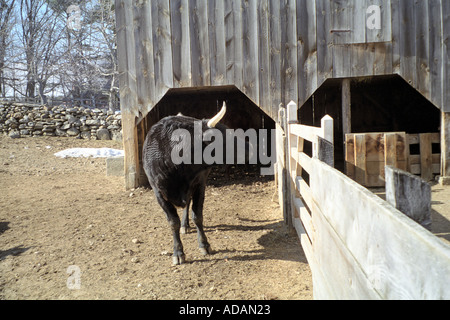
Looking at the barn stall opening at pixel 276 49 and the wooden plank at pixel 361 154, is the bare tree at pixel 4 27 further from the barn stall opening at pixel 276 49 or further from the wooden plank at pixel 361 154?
the wooden plank at pixel 361 154

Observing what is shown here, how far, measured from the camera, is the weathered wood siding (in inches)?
254

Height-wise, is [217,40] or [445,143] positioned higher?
[217,40]

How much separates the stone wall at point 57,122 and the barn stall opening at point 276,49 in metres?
7.77

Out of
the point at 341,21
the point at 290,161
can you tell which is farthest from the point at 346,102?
the point at 290,161

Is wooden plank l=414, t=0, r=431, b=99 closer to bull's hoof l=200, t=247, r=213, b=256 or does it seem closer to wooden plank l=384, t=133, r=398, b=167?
wooden plank l=384, t=133, r=398, b=167

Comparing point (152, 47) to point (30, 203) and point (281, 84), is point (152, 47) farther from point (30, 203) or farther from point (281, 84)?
point (30, 203)

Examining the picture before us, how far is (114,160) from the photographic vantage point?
29.0 ft

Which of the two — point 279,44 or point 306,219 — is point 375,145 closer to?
point 279,44

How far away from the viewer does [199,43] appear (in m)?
6.86

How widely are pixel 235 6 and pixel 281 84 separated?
1.80 meters

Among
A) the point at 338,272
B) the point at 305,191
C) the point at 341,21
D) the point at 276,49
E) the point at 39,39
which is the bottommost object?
the point at 338,272

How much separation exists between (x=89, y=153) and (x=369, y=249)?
1158cm

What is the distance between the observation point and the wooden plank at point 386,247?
80 cm
